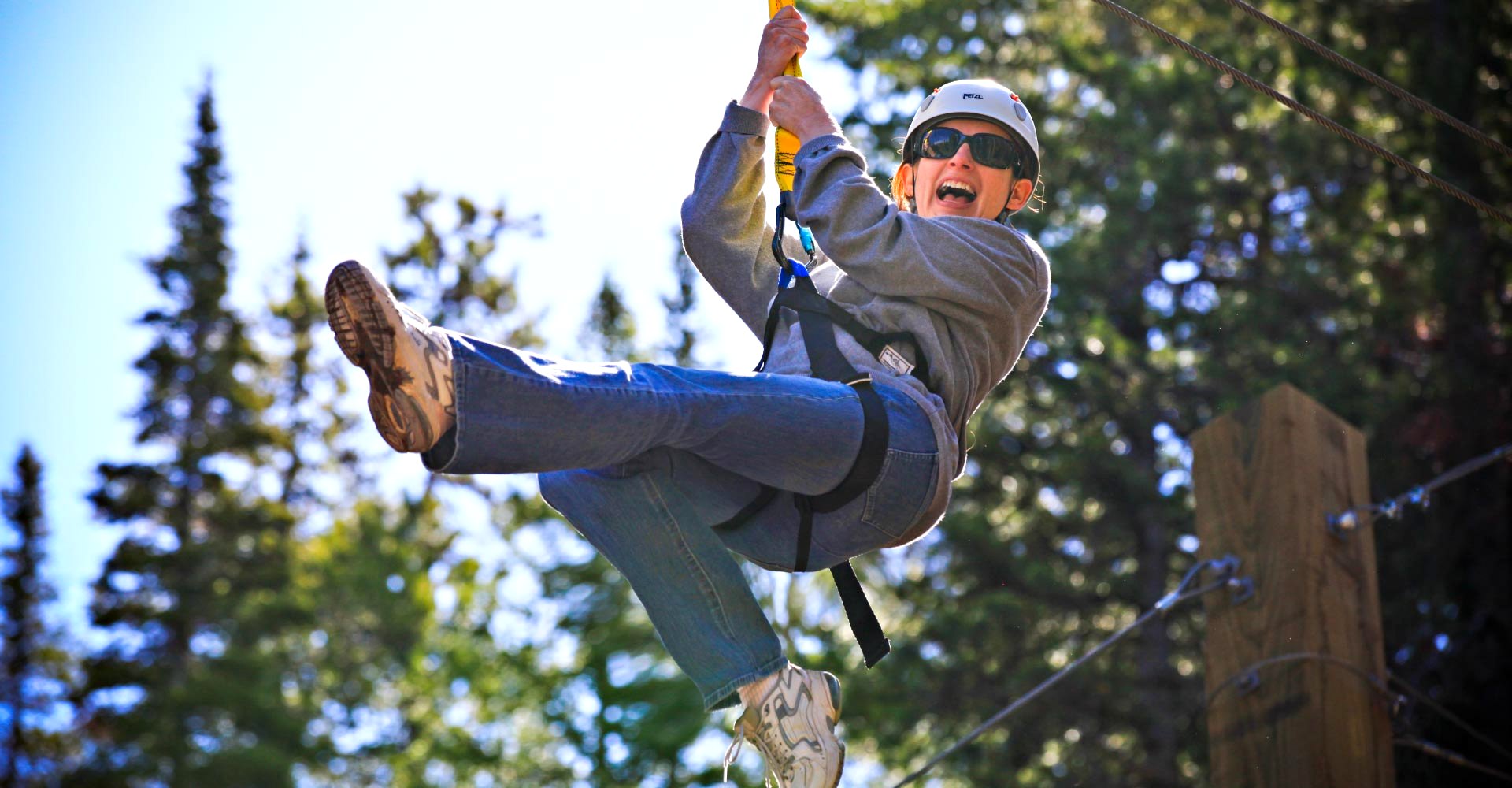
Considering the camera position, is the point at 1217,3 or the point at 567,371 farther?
the point at 1217,3

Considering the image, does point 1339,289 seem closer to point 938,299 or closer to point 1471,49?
point 1471,49

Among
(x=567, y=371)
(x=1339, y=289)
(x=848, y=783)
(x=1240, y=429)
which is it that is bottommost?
(x=567, y=371)

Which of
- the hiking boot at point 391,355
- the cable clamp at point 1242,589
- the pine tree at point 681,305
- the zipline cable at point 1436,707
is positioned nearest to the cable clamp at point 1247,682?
the cable clamp at point 1242,589

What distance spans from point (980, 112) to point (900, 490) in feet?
3.44

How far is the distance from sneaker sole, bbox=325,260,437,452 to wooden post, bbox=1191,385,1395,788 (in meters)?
2.59

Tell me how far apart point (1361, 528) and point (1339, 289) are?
12.4 meters

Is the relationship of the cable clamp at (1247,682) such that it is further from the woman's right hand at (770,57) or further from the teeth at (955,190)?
the woman's right hand at (770,57)

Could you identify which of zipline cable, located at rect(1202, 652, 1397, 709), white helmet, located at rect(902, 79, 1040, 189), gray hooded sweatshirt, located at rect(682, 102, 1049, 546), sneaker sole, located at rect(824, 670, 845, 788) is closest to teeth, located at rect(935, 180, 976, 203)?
white helmet, located at rect(902, 79, 1040, 189)

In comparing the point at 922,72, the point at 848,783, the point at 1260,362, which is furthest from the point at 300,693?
the point at 1260,362

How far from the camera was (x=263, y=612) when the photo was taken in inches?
884

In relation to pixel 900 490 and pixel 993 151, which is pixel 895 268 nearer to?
pixel 900 490

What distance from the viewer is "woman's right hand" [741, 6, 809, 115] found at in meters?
3.60

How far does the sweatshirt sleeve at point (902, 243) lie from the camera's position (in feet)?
10.8

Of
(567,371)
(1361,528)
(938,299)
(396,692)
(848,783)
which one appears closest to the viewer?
(567,371)
